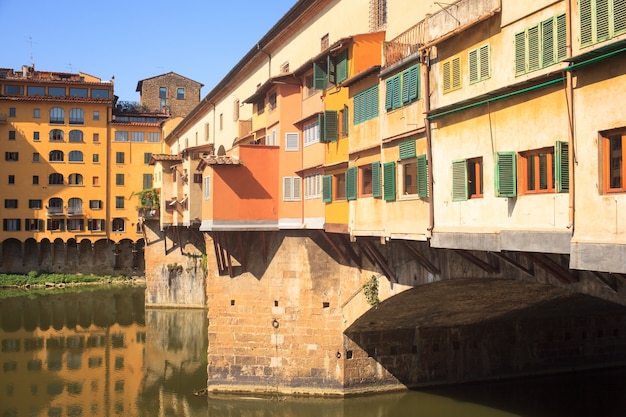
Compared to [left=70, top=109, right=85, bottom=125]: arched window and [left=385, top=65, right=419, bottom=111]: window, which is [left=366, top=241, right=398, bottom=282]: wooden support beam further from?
[left=70, top=109, right=85, bottom=125]: arched window

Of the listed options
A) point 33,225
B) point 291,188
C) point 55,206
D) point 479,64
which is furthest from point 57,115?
point 479,64

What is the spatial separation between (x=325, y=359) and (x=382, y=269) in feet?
16.0

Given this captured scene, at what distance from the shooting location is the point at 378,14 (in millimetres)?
20109

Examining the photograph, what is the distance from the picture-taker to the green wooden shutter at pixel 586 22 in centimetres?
985

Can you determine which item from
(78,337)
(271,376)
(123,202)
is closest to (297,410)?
(271,376)

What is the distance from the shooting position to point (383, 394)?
2328 centimetres

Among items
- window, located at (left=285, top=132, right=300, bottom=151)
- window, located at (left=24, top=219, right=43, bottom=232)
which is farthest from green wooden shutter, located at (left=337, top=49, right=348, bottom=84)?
window, located at (left=24, top=219, right=43, bottom=232)

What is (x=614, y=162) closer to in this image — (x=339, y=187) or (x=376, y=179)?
(x=376, y=179)

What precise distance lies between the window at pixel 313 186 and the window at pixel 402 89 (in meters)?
6.31

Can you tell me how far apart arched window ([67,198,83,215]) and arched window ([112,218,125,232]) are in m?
3.34

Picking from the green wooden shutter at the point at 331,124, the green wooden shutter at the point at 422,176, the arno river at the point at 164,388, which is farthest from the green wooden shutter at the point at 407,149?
the arno river at the point at 164,388

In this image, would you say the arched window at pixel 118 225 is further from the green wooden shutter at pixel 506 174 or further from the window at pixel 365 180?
the green wooden shutter at pixel 506 174

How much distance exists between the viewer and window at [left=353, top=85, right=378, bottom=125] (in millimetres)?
17359

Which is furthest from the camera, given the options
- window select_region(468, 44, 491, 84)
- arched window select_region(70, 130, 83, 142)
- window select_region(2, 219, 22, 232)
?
arched window select_region(70, 130, 83, 142)
